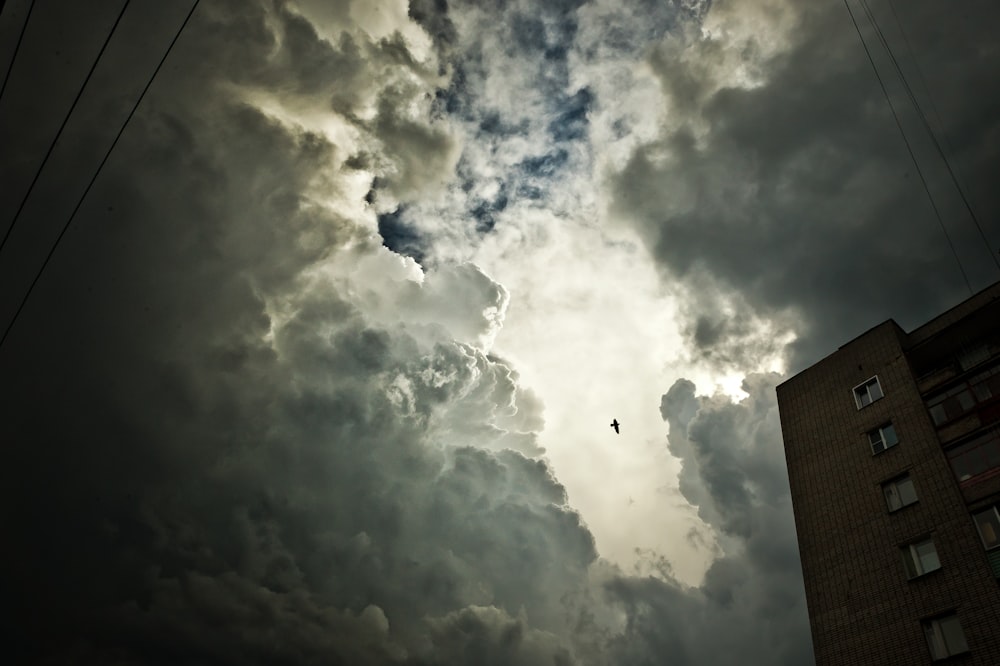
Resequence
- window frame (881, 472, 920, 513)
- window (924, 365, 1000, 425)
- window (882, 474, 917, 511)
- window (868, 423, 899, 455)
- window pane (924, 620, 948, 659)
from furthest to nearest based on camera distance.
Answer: window (868, 423, 899, 455), window (924, 365, 1000, 425), window (882, 474, 917, 511), window frame (881, 472, 920, 513), window pane (924, 620, 948, 659)

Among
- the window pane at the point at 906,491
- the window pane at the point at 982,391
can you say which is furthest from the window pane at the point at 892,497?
the window pane at the point at 982,391

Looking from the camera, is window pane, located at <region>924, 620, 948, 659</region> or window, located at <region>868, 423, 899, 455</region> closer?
window pane, located at <region>924, 620, 948, 659</region>

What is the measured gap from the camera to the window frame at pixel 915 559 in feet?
70.1

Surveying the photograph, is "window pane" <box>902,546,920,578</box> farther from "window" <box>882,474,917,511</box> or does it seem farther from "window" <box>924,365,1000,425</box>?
"window" <box>924,365,1000,425</box>

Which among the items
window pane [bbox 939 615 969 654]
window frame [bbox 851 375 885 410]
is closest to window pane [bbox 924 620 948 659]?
window pane [bbox 939 615 969 654]

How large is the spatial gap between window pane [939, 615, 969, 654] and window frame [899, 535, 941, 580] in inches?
67.1

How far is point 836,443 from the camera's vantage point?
2798 centimetres

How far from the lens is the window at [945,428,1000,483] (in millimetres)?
21875

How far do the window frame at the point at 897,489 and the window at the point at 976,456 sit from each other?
62.2 inches

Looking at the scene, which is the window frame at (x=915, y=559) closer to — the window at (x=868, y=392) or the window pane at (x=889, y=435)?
the window pane at (x=889, y=435)

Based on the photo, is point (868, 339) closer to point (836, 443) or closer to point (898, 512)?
point (836, 443)

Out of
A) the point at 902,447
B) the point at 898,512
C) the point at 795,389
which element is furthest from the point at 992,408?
the point at 795,389

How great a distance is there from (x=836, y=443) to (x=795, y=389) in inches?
193

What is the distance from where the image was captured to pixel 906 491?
23.7 m
